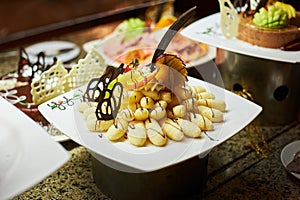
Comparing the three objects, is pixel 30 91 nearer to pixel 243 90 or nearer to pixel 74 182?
pixel 74 182

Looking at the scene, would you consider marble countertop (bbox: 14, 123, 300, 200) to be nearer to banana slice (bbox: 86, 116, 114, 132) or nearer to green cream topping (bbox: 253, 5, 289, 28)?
banana slice (bbox: 86, 116, 114, 132)

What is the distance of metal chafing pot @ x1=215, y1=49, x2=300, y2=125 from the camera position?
1185 millimetres

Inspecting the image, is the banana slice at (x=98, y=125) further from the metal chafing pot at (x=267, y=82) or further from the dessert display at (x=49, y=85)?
the metal chafing pot at (x=267, y=82)

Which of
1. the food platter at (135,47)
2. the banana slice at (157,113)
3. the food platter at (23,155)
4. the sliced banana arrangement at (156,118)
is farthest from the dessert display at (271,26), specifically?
the food platter at (23,155)

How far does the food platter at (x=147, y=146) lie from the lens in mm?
812

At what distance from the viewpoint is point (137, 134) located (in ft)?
2.85

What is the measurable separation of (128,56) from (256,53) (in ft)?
1.50

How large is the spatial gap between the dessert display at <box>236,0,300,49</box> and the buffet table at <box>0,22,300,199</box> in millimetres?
235

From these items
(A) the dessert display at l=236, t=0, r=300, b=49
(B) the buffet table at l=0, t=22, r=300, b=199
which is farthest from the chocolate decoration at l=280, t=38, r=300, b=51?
(B) the buffet table at l=0, t=22, r=300, b=199

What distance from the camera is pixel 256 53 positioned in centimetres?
113

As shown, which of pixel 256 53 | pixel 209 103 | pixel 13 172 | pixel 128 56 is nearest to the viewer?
pixel 13 172

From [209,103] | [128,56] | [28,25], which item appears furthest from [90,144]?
[28,25]

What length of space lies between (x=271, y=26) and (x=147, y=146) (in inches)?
20.5

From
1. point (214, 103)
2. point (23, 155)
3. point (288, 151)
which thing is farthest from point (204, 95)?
point (23, 155)
